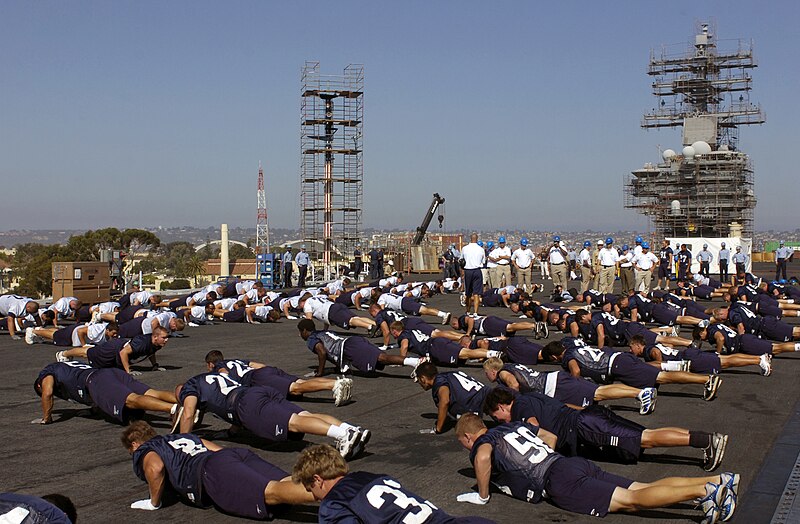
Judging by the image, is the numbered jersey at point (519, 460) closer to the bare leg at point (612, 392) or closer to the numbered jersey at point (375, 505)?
the numbered jersey at point (375, 505)

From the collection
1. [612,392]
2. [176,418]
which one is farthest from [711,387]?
[176,418]

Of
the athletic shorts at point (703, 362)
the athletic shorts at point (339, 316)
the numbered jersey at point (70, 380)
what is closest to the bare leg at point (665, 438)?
the athletic shorts at point (703, 362)

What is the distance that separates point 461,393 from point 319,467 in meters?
4.15

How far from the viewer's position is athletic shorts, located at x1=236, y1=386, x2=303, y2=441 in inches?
339

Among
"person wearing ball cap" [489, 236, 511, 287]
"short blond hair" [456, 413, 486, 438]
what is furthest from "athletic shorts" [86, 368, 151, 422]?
"person wearing ball cap" [489, 236, 511, 287]

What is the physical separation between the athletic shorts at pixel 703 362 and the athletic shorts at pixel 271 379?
6345 millimetres

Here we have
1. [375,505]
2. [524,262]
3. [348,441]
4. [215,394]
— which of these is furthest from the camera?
[524,262]

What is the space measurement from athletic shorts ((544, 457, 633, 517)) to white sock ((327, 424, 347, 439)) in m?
2.21

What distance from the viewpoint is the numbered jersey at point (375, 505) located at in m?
5.26

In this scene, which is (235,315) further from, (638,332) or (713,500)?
(713,500)

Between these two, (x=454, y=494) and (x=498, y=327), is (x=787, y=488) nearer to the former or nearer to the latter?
(x=454, y=494)

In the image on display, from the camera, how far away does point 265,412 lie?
343 inches

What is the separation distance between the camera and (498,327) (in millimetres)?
17641

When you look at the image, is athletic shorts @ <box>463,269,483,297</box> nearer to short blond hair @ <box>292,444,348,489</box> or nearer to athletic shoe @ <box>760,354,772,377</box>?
athletic shoe @ <box>760,354,772,377</box>
